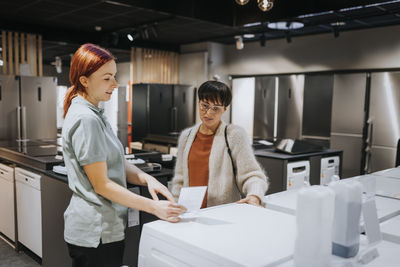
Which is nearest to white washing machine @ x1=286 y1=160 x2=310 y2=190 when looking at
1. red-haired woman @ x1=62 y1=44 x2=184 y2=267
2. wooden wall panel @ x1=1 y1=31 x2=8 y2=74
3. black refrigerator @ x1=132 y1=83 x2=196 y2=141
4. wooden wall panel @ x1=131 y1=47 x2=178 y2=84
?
red-haired woman @ x1=62 y1=44 x2=184 y2=267

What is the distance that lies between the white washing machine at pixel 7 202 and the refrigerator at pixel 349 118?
16.4ft

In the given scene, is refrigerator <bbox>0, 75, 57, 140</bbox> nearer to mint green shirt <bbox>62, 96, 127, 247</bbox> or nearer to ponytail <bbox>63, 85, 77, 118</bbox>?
ponytail <bbox>63, 85, 77, 118</bbox>

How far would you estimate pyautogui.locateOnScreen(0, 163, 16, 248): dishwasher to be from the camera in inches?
145

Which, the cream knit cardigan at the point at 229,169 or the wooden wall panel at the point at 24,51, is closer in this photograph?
the cream knit cardigan at the point at 229,169

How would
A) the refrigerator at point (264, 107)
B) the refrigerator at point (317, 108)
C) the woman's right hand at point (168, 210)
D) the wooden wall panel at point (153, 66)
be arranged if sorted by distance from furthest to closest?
the wooden wall panel at point (153, 66)
the refrigerator at point (264, 107)
the refrigerator at point (317, 108)
the woman's right hand at point (168, 210)

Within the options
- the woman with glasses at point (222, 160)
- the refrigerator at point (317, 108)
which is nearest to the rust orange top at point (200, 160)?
the woman with glasses at point (222, 160)

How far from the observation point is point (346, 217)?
1.11 m

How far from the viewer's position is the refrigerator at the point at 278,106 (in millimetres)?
6699

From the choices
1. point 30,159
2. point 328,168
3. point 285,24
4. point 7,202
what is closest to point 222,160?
point 30,159

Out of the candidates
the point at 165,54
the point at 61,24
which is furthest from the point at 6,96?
the point at 165,54

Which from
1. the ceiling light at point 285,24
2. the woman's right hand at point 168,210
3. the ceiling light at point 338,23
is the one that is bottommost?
the woman's right hand at point 168,210

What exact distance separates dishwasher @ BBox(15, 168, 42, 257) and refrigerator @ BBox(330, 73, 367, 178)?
490cm

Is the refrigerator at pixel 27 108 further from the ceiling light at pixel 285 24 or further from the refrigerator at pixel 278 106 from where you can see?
the refrigerator at pixel 278 106

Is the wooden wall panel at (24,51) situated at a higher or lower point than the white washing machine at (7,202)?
higher
